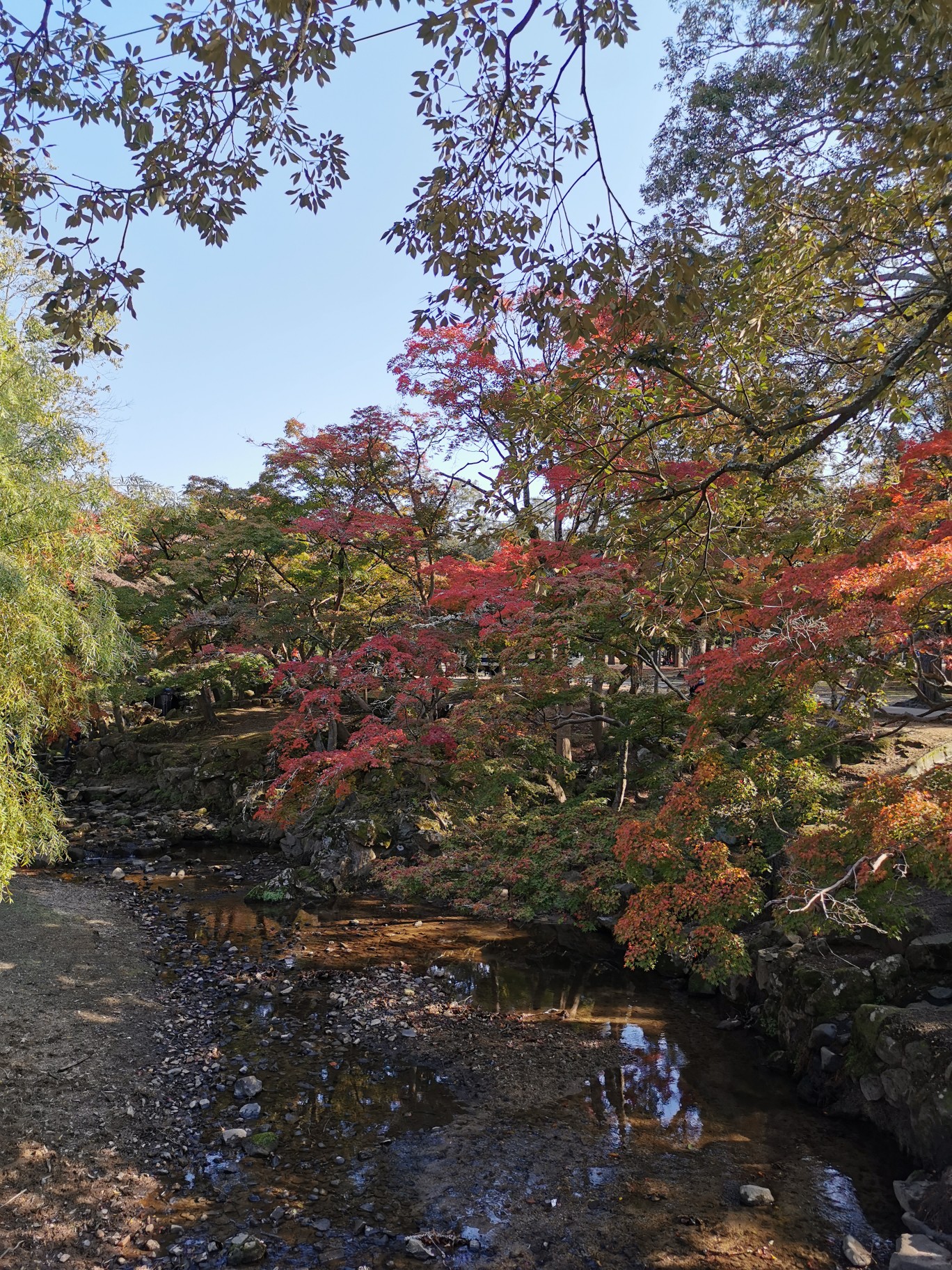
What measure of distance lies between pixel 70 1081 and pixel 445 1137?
10.3ft

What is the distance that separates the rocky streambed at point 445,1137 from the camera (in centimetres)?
461

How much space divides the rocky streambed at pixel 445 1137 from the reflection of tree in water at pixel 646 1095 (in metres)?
0.02

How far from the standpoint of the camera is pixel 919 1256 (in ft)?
14.0

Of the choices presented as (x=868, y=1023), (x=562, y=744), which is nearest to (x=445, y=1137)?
(x=868, y=1023)

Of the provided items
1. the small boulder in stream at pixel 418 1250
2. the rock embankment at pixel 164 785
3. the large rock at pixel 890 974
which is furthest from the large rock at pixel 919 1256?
the rock embankment at pixel 164 785

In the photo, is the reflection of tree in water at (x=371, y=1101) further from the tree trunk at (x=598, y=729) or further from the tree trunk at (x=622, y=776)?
the tree trunk at (x=598, y=729)

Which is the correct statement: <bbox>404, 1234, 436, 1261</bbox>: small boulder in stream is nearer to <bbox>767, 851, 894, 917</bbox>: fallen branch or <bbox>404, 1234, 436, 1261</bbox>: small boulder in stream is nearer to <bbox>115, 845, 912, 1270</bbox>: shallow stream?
<bbox>115, 845, 912, 1270</bbox>: shallow stream

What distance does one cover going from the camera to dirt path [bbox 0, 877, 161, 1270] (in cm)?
455

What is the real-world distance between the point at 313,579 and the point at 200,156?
41.8ft

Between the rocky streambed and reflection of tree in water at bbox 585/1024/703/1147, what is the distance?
2 centimetres

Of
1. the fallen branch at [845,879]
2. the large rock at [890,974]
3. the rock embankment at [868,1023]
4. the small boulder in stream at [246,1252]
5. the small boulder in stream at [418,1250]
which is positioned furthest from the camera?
the large rock at [890,974]

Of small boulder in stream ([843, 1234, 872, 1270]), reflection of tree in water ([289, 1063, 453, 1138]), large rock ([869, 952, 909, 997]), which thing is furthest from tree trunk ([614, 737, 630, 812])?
small boulder in stream ([843, 1234, 872, 1270])

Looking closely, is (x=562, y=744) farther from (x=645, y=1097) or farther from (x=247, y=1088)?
(x=247, y=1088)

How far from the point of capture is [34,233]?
368 cm
